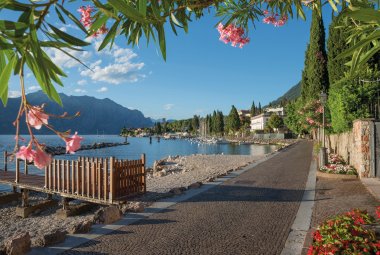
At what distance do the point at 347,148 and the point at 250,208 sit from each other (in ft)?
33.6

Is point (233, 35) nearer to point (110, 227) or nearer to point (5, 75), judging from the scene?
point (5, 75)

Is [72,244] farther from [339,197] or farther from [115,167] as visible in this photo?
[339,197]

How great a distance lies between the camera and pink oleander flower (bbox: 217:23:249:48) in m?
4.88

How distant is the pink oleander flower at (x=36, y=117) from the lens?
1.69 metres

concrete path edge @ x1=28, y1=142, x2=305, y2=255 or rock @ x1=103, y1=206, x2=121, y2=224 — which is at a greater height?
rock @ x1=103, y1=206, x2=121, y2=224

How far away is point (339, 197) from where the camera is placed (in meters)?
10.2

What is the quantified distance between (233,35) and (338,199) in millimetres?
6960

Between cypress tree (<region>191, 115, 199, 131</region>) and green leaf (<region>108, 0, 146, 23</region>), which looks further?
cypress tree (<region>191, 115, 199, 131</region>)

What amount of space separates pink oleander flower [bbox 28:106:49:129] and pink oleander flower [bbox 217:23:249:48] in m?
3.55

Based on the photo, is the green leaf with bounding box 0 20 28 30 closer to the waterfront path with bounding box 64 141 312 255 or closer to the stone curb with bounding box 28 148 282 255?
the waterfront path with bounding box 64 141 312 255

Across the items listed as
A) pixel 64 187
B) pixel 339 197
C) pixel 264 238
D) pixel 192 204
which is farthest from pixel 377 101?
pixel 64 187

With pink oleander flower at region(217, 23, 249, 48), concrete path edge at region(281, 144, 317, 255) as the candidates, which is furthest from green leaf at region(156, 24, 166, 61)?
concrete path edge at region(281, 144, 317, 255)

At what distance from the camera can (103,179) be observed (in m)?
11.0

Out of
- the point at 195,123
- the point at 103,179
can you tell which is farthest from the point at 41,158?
the point at 195,123
